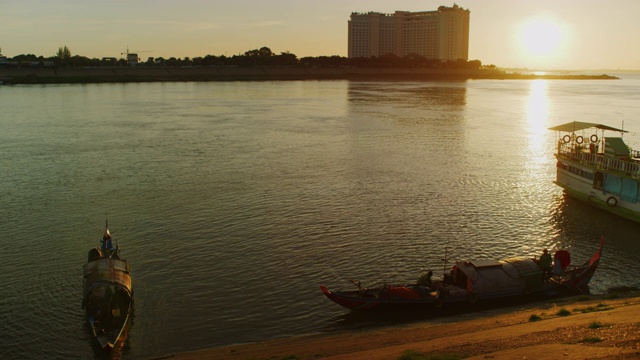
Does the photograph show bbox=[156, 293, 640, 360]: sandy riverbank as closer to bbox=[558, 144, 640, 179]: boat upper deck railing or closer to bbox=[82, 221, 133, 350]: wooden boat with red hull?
bbox=[82, 221, 133, 350]: wooden boat with red hull

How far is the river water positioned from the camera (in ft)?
78.1

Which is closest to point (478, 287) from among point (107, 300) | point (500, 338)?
point (500, 338)

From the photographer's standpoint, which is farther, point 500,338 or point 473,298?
point 473,298

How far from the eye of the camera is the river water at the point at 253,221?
23812 millimetres

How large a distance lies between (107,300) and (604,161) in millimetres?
34843

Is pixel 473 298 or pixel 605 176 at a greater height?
pixel 605 176

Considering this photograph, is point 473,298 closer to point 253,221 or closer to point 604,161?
point 253,221

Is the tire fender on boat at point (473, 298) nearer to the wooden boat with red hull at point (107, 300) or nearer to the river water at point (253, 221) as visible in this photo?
the river water at point (253, 221)

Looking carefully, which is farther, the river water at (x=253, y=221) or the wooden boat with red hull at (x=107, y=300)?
the river water at (x=253, y=221)

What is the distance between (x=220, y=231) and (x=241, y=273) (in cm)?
658

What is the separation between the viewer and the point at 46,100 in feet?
413

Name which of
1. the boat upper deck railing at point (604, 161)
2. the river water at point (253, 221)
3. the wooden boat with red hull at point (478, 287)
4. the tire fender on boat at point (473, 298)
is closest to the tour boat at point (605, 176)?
the boat upper deck railing at point (604, 161)

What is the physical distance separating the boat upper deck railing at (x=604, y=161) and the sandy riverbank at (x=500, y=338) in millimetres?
16655

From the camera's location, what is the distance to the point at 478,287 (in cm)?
2364
